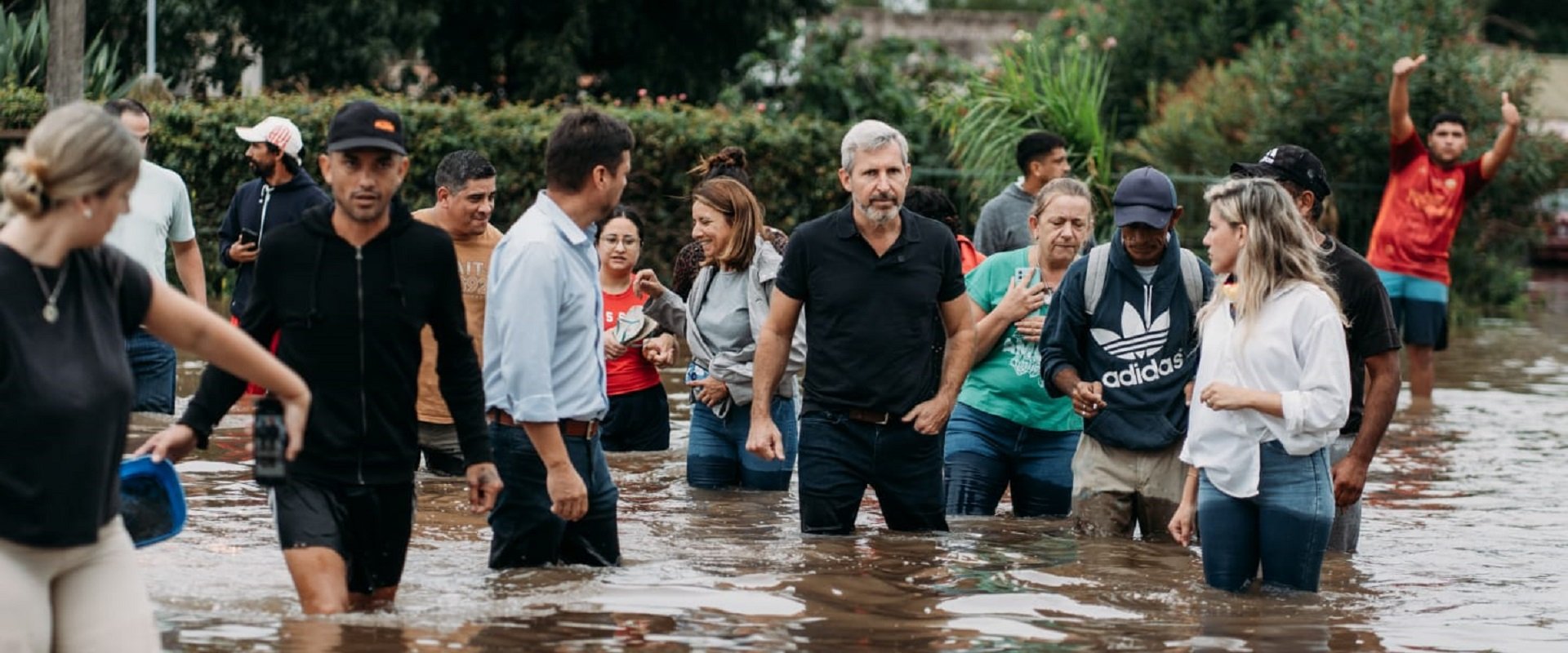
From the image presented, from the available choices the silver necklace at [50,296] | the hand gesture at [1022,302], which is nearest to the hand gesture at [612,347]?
the hand gesture at [1022,302]

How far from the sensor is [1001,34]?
4525cm

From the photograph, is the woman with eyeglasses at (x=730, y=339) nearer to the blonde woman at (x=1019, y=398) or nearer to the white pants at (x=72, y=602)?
the blonde woman at (x=1019, y=398)

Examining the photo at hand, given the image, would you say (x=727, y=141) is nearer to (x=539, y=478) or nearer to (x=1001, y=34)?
(x=539, y=478)

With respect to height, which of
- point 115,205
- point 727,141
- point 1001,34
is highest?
point 1001,34

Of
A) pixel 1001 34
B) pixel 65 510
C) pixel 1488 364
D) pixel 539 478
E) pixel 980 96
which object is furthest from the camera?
pixel 1001 34

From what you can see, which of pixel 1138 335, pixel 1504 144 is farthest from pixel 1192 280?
pixel 1504 144

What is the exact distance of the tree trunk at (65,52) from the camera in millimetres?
16281

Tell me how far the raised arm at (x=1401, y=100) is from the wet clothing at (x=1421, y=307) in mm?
1484

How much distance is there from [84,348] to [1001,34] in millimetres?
41259

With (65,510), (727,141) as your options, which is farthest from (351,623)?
(727,141)

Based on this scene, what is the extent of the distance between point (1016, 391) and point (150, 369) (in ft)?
13.7

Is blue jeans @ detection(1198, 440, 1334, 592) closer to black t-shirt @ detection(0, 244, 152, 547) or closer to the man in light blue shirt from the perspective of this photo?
the man in light blue shirt

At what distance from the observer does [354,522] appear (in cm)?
641

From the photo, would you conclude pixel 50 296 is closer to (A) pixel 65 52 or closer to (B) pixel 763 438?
(B) pixel 763 438
